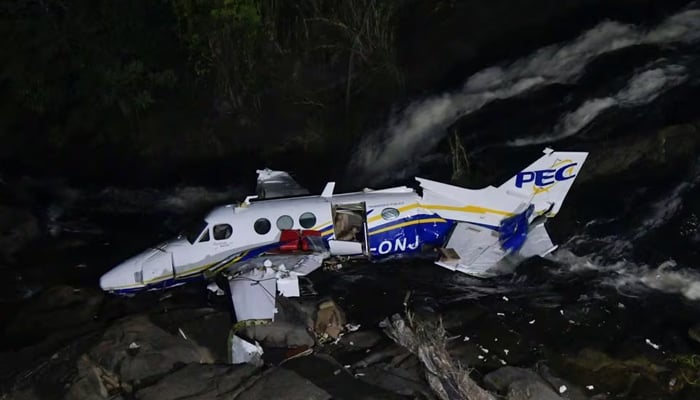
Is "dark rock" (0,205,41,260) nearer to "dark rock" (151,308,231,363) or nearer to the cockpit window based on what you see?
the cockpit window

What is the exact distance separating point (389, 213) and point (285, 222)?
2975 mm

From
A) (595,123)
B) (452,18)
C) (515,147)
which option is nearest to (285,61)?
(452,18)

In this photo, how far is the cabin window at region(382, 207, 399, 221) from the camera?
73.5ft

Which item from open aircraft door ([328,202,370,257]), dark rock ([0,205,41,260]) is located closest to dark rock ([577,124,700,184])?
open aircraft door ([328,202,370,257])

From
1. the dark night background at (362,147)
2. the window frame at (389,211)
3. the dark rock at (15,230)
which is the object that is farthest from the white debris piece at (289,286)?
the dark rock at (15,230)

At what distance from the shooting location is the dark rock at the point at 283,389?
53.3 feet

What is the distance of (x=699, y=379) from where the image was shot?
17859mm

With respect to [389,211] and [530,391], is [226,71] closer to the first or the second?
[389,211]

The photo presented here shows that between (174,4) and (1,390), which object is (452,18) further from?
(1,390)

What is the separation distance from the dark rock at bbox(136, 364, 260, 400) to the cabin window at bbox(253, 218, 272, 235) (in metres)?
5.34

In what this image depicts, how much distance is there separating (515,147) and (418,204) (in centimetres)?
687

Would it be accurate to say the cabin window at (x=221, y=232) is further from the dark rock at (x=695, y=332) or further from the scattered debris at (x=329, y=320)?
the dark rock at (x=695, y=332)

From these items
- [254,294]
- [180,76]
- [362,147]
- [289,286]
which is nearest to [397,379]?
[289,286]

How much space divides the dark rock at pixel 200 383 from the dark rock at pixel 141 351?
59 cm
